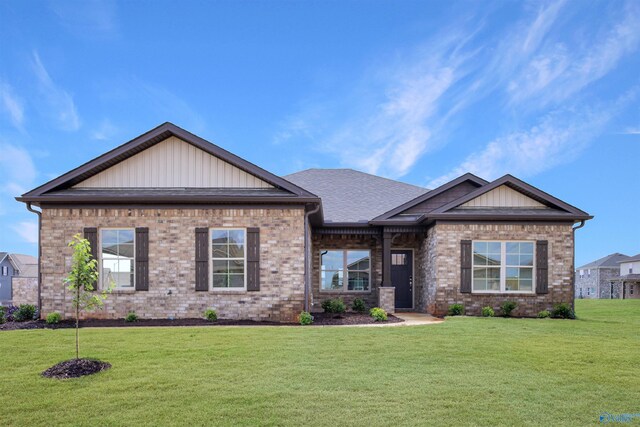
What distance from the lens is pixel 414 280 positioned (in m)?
17.2

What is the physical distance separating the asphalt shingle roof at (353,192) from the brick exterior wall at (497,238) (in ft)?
9.85

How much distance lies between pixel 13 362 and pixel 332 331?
599 cm

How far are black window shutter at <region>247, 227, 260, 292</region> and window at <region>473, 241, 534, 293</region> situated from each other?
6.79 m

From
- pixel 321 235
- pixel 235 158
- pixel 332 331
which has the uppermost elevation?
pixel 235 158

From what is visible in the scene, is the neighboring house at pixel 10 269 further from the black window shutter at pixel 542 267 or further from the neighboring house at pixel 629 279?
the neighboring house at pixel 629 279

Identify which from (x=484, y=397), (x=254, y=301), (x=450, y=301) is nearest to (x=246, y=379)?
(x=484, y=397)

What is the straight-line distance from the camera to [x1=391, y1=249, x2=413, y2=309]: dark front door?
17203 millimetres

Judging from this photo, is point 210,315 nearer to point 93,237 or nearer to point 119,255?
point 119,255

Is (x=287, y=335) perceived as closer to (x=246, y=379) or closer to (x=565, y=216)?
(x=246, y=379)

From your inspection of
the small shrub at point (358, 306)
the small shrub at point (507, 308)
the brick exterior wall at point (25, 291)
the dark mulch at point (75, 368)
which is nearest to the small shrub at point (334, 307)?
the small shrub at point (358, 306)

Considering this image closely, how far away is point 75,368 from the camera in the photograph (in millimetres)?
7117

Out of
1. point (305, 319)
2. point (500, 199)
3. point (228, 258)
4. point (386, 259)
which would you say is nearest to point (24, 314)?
point (228, 258)

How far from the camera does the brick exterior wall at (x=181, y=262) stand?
1270cm

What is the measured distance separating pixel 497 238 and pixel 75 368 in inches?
472
